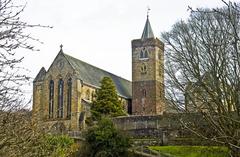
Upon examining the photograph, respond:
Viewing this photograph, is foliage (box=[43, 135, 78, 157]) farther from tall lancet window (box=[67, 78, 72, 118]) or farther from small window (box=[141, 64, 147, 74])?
small window (box=[141, 64, 147, 74])

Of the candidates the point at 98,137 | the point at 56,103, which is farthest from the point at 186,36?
the point at 56,103

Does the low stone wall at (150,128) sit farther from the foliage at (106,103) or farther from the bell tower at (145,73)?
the bell tower at (145,73)

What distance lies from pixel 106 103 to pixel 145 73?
14348 mm

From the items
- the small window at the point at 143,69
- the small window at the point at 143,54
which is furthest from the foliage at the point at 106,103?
the small window at the point at 143,54

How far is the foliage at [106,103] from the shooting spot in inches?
1988

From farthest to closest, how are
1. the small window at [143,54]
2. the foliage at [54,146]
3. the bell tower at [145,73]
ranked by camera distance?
1. the small window at [143,54]
2. the bell tower at [145,73]
3. the foliage at [54,146]

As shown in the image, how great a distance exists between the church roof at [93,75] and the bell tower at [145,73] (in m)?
2.81

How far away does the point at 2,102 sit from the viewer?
21.7 feet

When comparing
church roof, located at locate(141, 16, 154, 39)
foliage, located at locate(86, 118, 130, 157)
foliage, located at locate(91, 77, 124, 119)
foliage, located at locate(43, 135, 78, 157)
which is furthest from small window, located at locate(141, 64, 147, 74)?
foliage, located at locate(43, 135, 78, 157)

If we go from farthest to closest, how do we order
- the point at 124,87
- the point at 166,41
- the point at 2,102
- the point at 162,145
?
the point at 124,87 → the point at 162,145 → the point at 166,41 → the point at 2,102

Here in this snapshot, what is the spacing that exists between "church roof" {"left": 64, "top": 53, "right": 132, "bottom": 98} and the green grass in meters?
22.5

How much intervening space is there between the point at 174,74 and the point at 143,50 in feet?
127

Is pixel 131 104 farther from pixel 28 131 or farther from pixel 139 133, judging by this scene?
pixel 28 131

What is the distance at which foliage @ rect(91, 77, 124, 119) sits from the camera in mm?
50500
